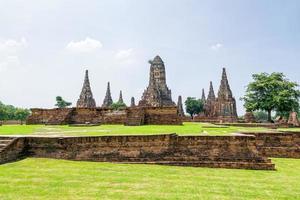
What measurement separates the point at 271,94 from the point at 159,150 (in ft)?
92.9

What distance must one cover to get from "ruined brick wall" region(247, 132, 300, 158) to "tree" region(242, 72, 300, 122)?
21107mm

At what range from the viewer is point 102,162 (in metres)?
9.66

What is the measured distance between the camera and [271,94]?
35000 millimetres

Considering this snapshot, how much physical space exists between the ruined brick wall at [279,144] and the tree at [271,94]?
21.1 meters

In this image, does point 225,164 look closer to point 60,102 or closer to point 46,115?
point 46,115

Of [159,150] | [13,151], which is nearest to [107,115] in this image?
[159,150]

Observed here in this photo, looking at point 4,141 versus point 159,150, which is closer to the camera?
point 4,141

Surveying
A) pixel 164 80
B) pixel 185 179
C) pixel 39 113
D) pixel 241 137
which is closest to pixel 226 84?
pixel 164 80

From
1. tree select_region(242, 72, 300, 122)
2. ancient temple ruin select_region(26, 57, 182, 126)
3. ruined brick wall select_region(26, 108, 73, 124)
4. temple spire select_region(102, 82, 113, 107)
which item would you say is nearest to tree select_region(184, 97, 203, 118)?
temple spire select_region(102, 82, 113, 107)

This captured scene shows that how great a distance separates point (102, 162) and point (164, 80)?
43914 mm

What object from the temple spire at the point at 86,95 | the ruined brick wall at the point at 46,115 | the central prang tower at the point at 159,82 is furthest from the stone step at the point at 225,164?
the temple spire at the point at 86,95

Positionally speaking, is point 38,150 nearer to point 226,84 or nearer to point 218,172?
point 218,172

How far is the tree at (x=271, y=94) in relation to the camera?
33.8 meters

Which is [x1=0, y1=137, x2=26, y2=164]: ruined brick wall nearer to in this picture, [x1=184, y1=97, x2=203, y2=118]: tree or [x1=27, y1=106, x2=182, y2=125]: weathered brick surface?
[x1=27, y1=106, x2=182, y2=125]: weathered brick surface
